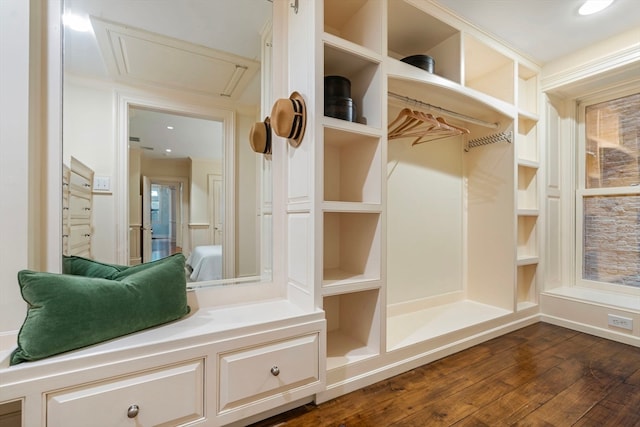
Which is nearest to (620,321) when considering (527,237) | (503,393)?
(527,237)

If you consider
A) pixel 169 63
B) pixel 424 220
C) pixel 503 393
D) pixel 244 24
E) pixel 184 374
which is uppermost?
pixel 244 24

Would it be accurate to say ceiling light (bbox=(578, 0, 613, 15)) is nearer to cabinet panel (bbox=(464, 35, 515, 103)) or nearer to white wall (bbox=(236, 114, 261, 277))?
cabinet panel (bbox=(464, 35, 515, 103))

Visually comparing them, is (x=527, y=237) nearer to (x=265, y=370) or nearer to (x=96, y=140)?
(x=265, y=370)

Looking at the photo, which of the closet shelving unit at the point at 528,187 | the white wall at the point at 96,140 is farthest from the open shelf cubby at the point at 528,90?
the white wall at the point at 96,140

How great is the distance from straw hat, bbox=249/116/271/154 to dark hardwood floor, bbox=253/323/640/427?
1420mm

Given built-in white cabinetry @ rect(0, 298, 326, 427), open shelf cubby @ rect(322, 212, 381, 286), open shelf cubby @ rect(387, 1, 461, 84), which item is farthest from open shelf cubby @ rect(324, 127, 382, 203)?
open shelf cubby @ rect(387, 1, 461, 84)

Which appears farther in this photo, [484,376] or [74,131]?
[484,376]

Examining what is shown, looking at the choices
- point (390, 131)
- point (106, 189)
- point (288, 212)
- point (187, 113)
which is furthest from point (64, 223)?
point (390, 131)

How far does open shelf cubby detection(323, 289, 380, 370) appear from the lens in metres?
1.66

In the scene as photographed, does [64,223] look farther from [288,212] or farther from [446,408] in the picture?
[446,408]

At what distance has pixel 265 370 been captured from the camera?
129 centimetres

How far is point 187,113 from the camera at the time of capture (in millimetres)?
1546

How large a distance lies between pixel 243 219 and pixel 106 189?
2.20ft

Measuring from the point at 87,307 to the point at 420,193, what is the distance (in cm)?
227
